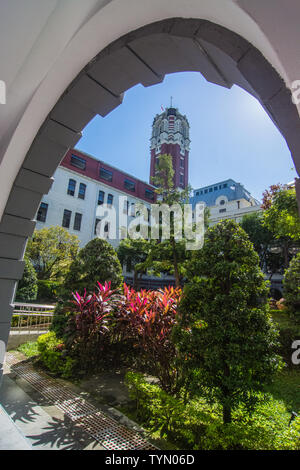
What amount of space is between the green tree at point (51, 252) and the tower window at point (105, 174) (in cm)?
1165

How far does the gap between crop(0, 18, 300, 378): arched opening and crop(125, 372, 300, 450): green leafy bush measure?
2.32 metres

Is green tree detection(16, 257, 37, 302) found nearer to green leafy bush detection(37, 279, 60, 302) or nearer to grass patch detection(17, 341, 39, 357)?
green leafy bush detection(37, 279, 60, 302)

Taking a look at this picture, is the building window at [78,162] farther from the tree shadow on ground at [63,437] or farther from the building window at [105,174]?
the tree shadow on ground at [63,437]

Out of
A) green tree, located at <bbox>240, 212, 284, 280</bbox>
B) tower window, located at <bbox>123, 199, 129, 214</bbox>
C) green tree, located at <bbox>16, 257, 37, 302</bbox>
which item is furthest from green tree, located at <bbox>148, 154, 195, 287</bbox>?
tower window, located at <bbox>123, 199, 129, 214</bbox>

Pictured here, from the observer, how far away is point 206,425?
2932mm

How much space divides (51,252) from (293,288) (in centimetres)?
1605

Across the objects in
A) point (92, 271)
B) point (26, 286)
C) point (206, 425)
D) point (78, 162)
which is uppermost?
point (78, 162)

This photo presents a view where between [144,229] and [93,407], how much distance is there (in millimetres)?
17349

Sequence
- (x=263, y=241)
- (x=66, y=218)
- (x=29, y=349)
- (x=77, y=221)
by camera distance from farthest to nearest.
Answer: (x=263, y=241) → (x=77, y=221) → (x=66, y=218) → (x=29, y=349)

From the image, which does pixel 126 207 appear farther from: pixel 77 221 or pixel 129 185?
pixel 77 221

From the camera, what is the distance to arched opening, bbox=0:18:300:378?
1.13 metres

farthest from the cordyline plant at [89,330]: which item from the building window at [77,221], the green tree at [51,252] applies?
the building window at [77,221]

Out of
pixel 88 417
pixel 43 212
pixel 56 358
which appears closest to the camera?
pixel 88 417

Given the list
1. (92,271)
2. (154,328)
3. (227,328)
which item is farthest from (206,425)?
(92,271)
